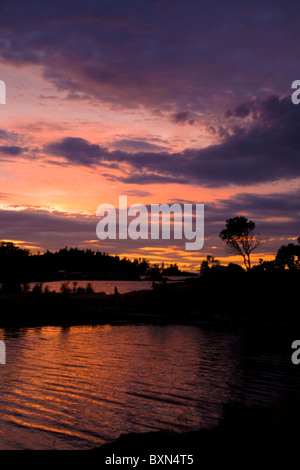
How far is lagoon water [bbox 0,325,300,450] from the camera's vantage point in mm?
12883

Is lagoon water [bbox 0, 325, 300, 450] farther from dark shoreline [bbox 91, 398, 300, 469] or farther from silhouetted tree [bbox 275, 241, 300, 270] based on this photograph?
silhouetted tree [bbox 275, 241, 300, 270]

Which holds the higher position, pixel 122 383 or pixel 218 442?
pixel 218 442

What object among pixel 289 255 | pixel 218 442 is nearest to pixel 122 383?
pixel 218 442

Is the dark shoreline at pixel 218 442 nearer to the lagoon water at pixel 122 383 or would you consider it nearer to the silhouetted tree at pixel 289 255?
the lagoon water at pixel 122 383

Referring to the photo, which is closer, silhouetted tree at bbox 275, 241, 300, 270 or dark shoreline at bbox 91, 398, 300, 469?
dark shoreline at bbox 91, 398, 300, 469

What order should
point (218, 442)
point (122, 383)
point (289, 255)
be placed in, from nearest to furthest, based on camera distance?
point (218, 442) → point (122, 383) → point (289, 255)

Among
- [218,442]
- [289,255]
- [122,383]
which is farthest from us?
[289,255]

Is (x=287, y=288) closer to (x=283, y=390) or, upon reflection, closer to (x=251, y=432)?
(x=283, y=390)

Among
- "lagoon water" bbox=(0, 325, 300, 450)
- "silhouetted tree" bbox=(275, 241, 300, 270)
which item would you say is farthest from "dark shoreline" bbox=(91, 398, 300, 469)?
"silhouetted tree" bbox=(275, 241, 300, 270)

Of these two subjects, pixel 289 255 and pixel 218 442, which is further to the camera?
pixel 289 255

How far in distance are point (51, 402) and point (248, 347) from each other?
723 inches

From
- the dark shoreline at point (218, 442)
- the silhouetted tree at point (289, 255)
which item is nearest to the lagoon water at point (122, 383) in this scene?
the dark shoreline at point (218, 442)

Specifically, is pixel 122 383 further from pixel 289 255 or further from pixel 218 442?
pixel 289 255

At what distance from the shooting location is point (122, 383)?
18.6m
